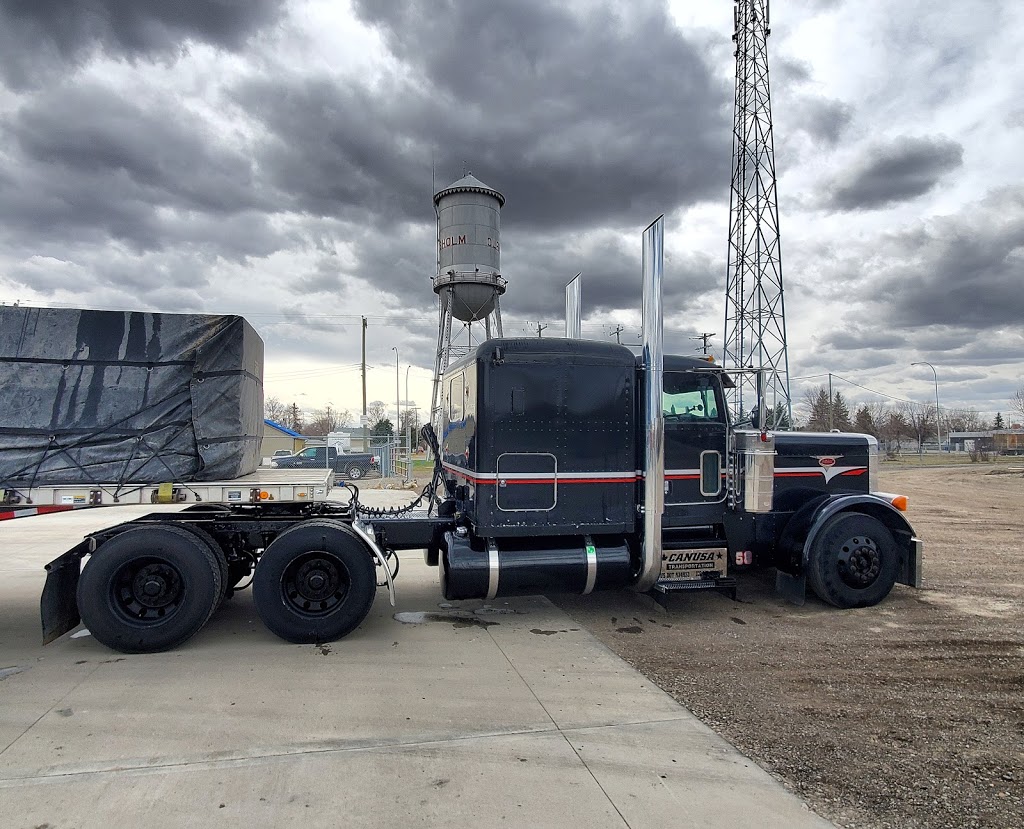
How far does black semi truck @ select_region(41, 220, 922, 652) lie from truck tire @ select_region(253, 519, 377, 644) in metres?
0.01

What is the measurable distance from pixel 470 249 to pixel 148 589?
13.1 m

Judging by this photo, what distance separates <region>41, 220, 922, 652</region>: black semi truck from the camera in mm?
5520

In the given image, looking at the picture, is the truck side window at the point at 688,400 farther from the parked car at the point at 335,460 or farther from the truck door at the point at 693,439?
the parked car at the point at 335,460

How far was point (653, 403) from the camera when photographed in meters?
6.01

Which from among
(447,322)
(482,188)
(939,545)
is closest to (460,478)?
(939,545)

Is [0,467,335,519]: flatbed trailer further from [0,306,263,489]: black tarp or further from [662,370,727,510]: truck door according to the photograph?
[662,370,727,510]: truck door

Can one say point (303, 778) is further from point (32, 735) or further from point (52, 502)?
point (52, 502)

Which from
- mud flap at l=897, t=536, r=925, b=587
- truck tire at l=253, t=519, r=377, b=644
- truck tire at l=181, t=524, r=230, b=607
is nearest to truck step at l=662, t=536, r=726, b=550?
mud flap at l=897, t=536, r=925, b=587

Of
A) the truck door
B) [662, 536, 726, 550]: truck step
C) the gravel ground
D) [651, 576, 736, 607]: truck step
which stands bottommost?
the gravel ground

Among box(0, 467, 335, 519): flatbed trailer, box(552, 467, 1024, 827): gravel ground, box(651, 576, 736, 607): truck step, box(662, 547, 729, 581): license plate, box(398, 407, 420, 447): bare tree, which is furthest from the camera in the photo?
box(398, 407, 420, 447): bare tree

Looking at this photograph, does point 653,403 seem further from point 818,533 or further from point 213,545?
point 213,545

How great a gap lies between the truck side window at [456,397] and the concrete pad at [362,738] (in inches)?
89.3

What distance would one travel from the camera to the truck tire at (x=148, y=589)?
17.6 feet

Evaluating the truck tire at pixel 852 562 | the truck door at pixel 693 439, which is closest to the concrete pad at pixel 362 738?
the truck door at pixel 693 439
